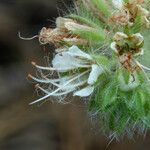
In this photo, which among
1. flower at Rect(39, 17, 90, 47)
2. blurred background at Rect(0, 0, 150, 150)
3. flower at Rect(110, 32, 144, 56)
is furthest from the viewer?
blurred background at Rect(0, 0, 150, 150)

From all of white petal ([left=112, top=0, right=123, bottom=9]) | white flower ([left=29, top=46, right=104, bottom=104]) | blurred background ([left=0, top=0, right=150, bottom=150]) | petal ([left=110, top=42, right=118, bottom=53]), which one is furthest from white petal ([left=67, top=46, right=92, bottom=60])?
blurred background ([left=0, top=0, right=150, bottom=150])

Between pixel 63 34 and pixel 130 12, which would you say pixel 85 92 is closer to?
pixel 63 34

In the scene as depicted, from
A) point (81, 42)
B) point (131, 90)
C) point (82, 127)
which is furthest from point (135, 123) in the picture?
point (82, 127)

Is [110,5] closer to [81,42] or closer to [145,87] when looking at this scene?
[81,42]

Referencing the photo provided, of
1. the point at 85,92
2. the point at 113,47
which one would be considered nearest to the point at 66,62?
the point at 85,92

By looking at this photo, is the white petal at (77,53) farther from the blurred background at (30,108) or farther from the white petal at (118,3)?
the blurred background at (30,108)

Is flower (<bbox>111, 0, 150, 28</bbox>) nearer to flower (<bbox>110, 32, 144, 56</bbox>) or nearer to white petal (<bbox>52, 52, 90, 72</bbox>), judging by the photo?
flower (<bbox>110, 32, 144, 56</bbox>)
